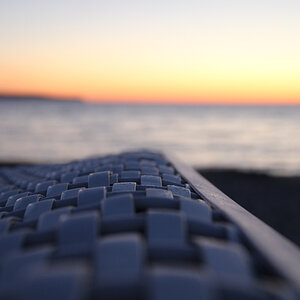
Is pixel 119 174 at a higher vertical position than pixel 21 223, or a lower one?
higher

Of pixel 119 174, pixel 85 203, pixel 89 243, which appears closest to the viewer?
pixel 89 243

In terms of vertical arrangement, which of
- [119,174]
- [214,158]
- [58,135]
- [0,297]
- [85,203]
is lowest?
[0,297]

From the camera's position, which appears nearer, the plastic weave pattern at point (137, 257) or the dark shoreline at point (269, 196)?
the plastic weave pattern at point (137, 257)

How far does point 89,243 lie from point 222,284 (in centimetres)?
23

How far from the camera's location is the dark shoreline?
14.4 feet

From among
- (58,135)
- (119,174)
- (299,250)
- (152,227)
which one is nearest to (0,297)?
(152,227)

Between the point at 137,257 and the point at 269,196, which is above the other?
the point at 269,196

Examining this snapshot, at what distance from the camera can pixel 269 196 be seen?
5879 millimetres

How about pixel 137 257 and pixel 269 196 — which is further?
pixel 269 196

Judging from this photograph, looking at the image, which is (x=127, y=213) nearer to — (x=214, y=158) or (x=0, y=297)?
(x=0, y=297)

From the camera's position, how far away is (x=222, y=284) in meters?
0.48

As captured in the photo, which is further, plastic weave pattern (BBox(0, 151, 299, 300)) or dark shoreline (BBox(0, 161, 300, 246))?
dark shoreline (BBox(0, 161, 300, 246))

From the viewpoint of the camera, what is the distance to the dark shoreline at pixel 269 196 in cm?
440

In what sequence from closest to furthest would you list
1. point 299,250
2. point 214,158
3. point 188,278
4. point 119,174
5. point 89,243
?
1. point 188,278
2. point 89,243
3. point 299,250
4. point 119,174
5. point 214,158
